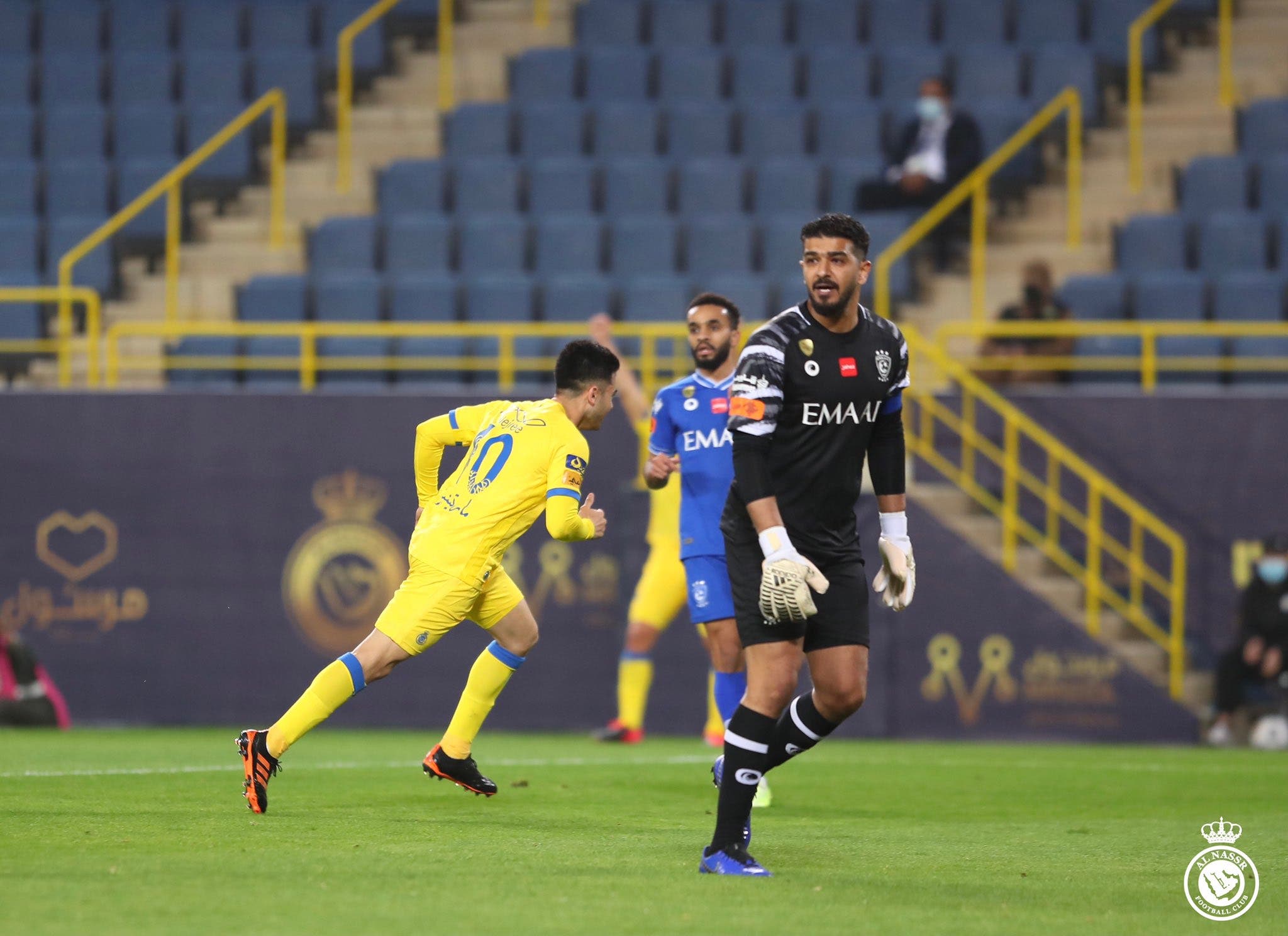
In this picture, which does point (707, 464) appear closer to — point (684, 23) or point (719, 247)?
point (719, 247)

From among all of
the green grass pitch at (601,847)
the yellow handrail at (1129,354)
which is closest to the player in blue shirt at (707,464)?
the green grass pitch at (601,847)

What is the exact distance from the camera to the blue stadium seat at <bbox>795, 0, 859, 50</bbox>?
1977 centimetres

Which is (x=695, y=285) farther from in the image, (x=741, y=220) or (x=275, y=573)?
(x=275, y=573)

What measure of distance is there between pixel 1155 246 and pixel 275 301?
7.99 metres

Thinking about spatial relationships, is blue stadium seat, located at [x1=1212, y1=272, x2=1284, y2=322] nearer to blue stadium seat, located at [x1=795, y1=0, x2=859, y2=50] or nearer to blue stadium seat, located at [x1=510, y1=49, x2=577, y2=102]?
blue stadium seat, located at [x1=795, y1=0, x2=859, y2=50]

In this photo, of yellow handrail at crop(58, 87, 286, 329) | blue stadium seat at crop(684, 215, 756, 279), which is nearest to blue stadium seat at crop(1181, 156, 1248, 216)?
blue stadium seat at crop(684, 215, 756, 279)

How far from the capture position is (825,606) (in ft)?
21.4

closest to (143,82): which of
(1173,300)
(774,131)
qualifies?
(774,131)

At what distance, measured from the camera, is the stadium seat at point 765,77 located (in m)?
19.1

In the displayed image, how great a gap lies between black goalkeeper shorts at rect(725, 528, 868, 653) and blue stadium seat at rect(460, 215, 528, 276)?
36.8 feet

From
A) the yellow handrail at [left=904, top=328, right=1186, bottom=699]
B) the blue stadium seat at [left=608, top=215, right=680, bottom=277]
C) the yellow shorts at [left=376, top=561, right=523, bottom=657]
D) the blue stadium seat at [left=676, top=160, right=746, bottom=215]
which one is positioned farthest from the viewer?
the blue stadium seat at [left=676, top=160, right=746, bottom=215]

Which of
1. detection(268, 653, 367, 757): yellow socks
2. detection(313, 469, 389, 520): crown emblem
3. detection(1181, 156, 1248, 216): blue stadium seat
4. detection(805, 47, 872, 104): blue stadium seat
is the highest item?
detection(805, 47, 872, 104): blue stadium seat

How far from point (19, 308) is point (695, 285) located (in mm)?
6341

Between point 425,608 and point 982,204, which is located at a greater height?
point 982,204
